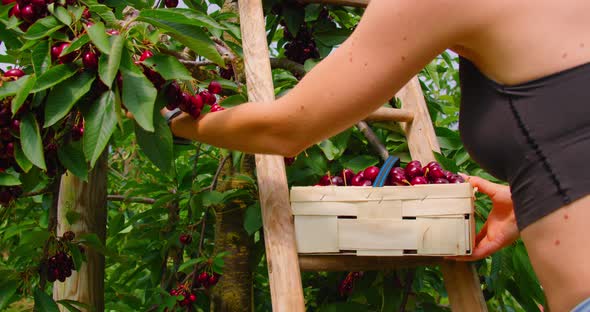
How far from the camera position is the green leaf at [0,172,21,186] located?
1428mm

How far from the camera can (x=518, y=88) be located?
1.05 meters

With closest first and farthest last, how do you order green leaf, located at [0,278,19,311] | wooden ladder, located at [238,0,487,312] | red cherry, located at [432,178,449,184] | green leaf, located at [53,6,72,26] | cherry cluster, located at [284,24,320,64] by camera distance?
green leaf, located at [53,6,72,26] → wooden ladder, located at [238,0,487,312] → red cherry, located at [432,178,449,184] → green leaf, located at [0,278,19,311] → cherry cluster, located at [284,24,320,64]

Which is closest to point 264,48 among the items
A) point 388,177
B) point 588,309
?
point 388,177

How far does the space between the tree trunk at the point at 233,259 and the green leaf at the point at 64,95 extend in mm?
924

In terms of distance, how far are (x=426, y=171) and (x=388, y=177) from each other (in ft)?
0.29

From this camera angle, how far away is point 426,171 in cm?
155

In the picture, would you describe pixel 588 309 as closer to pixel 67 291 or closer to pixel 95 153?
pixel 95 153

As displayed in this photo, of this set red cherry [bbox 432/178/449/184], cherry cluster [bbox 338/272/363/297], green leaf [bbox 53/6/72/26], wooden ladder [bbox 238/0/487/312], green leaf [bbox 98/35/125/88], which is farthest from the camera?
cherry cluster [bbox 338/272/363/297]

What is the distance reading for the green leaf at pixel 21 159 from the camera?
1.37 metres

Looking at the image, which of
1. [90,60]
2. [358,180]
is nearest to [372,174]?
[358,180]

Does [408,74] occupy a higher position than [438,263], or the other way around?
[408,74]

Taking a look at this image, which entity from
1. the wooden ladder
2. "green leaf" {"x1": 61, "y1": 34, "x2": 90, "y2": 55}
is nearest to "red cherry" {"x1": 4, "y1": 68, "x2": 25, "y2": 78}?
"green leaf" {"x1": 61, "y1": 34, "x2": 90, "y2": 55}

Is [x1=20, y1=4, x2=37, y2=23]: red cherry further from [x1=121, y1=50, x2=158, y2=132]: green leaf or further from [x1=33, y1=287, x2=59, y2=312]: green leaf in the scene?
[x1=33, y1=287, x2=59, y2=312]: green leaf

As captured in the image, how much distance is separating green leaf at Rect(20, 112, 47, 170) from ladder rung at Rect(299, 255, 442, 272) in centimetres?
60
